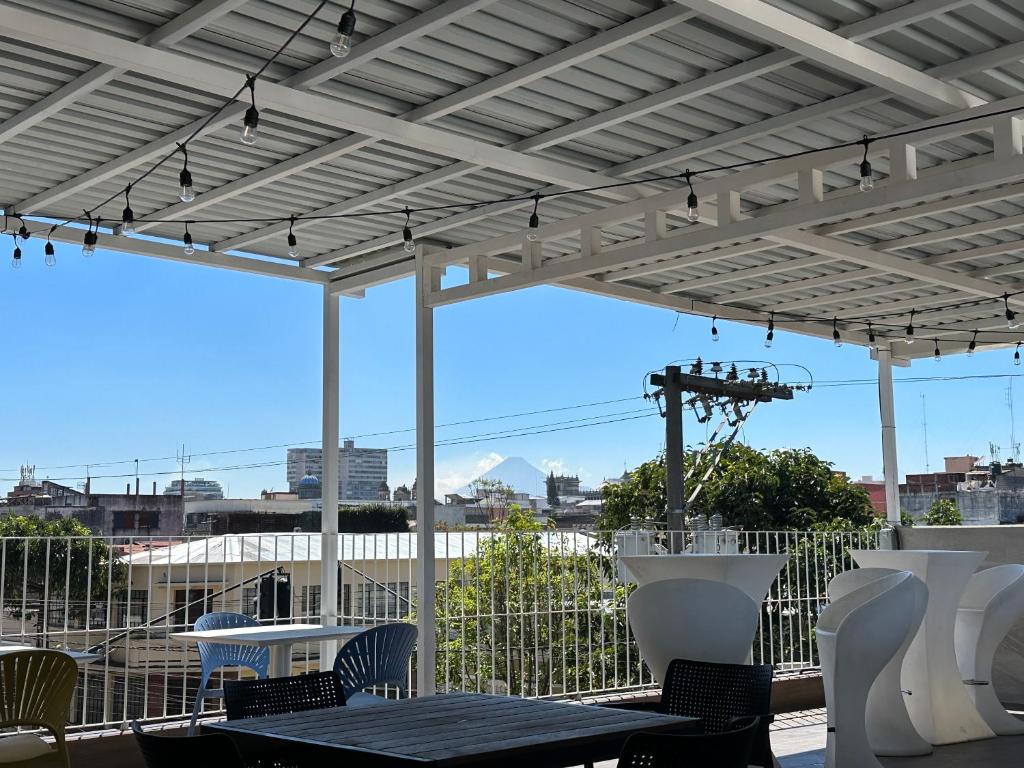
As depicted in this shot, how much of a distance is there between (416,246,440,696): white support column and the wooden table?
3.74 m

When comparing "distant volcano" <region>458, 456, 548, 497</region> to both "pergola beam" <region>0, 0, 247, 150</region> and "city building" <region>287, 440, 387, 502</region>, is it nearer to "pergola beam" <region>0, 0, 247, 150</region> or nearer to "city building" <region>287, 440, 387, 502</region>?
"city building" <region>287, 440, 387, 502</region>

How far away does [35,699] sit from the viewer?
4211mm

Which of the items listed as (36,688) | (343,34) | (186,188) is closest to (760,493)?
(186,188)

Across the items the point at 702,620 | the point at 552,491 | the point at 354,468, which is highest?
the point at 354,468

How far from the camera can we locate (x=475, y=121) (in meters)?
5.81

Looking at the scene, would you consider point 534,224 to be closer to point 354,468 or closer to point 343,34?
point 343,34

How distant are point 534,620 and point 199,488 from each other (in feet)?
140

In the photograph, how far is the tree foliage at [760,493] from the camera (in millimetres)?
19734

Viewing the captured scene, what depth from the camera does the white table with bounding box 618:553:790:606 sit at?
240 inches

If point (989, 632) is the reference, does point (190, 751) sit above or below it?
above

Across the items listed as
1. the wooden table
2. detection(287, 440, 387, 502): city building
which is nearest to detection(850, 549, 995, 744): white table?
the wooden table

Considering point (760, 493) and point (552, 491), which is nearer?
point (760, 493)

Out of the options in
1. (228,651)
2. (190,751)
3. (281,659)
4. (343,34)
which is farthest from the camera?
(228,651)

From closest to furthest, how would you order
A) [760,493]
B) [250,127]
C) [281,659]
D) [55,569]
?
1. [250,127]
2. [281,659]
3. [55,569]
4. [760,493]
